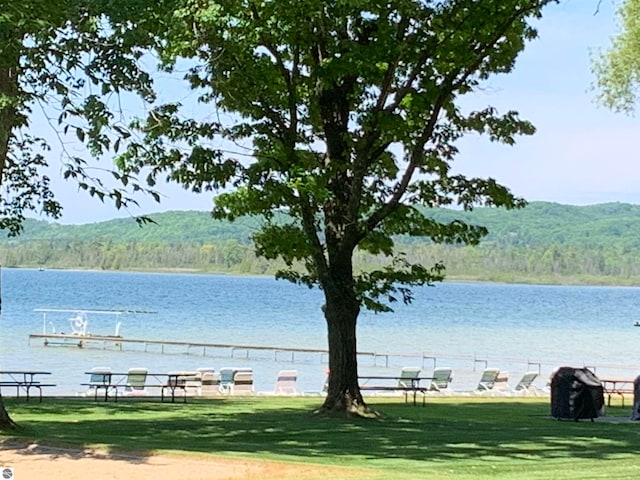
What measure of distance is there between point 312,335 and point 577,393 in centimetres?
5214

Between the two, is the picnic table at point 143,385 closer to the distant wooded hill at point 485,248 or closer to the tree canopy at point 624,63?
the tree canopy at point 624,63

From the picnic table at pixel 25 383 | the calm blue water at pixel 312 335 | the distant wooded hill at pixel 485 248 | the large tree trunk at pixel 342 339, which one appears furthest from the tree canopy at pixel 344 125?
the distant wooded hill at pixel 485 248

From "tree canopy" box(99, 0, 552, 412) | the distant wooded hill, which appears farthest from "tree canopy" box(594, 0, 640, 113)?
the distant wooded hill

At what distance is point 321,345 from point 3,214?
4255cm

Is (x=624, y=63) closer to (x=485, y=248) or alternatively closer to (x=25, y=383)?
(x=25, y=383)

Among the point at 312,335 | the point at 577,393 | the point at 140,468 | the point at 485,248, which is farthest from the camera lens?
the point at 485,248

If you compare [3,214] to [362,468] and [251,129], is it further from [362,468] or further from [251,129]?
[362,468]

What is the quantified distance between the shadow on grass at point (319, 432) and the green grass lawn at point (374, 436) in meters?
0.01

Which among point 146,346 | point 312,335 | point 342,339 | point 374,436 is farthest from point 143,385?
point 312,335

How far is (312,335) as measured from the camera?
2736 inches

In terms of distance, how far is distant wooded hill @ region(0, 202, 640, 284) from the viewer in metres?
171

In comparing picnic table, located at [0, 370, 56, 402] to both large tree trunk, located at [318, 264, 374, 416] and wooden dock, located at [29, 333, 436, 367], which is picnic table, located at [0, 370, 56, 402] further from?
wooden dock, located at [29, 333, 436, 367]

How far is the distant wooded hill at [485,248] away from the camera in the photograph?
17100 cm

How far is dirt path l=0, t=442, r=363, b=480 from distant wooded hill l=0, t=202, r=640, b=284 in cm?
14561
